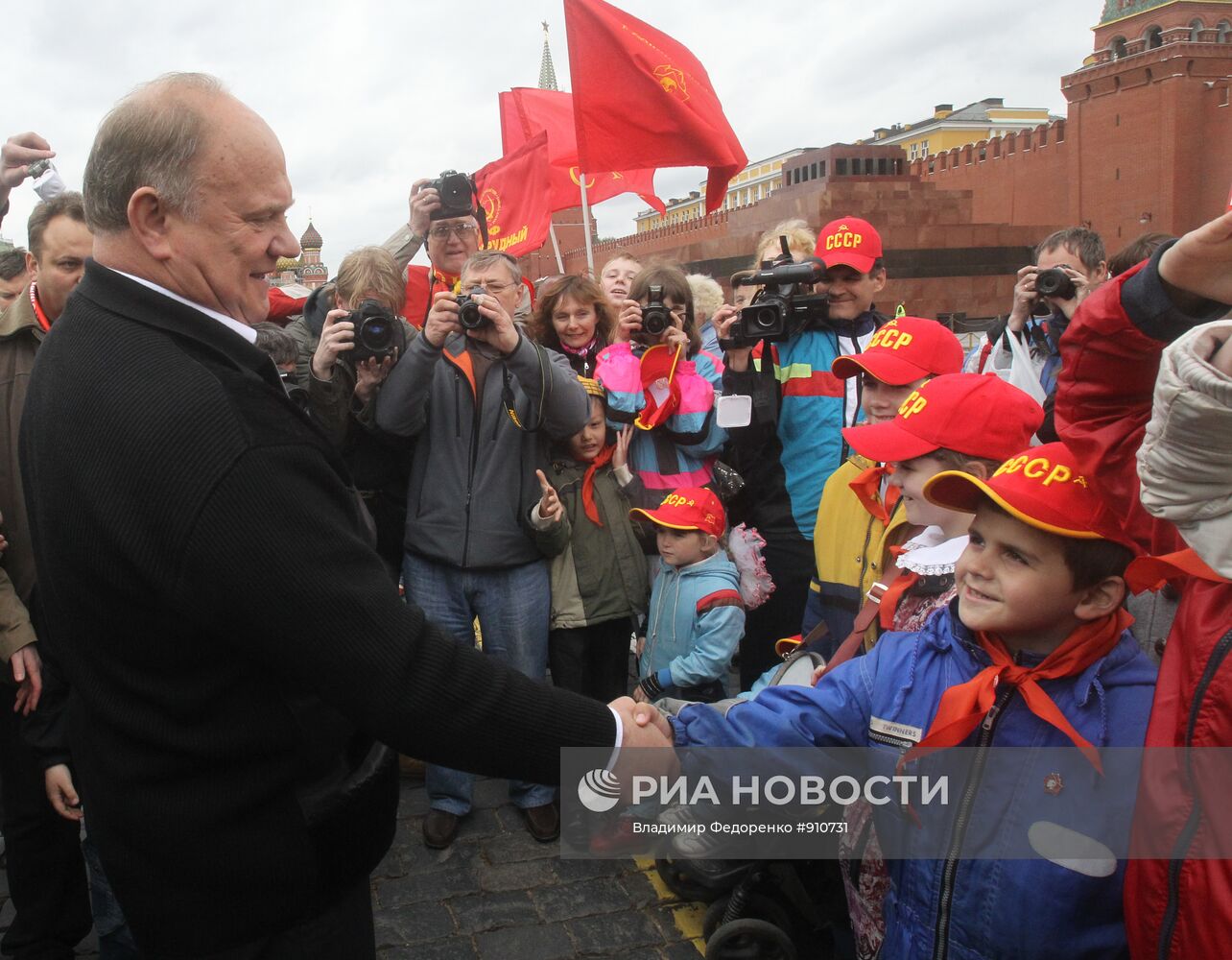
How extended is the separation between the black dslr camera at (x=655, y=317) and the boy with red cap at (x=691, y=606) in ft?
2.40

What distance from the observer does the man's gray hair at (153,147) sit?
149 cm

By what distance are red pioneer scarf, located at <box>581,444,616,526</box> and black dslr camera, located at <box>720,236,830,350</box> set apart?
0.69 meters

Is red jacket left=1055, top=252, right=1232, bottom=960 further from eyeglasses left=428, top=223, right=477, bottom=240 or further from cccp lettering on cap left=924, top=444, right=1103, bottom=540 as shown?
eyeglasses left=428, top=223, right=477, bottom=240

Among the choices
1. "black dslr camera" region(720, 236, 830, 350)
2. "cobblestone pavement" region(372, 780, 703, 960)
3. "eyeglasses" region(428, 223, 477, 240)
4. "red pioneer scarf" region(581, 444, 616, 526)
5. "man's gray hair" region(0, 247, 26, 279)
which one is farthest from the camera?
"man's gray hair" region(0, 247, 26, 279)

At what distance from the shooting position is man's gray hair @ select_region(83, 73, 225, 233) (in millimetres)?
1488

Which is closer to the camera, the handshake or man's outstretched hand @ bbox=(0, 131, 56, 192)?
the handshake

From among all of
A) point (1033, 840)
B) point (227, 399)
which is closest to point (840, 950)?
point (1033, 840)

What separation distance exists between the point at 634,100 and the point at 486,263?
2044 millimetres

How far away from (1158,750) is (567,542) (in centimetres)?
254

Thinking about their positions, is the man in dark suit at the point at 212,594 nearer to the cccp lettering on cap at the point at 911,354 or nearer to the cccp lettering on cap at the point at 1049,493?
the cccp lettering on cap at the point at 1049,493

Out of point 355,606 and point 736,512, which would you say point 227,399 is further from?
point 736,512

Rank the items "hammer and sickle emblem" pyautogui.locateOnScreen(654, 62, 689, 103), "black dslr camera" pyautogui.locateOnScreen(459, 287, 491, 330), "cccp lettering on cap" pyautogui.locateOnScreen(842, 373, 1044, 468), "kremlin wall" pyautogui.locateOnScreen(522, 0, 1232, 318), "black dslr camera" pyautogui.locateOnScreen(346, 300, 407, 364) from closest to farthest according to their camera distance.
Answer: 1. "cccp lettering on cap" pyautogui.locateOnScreen(842, 373, 1044, 468)
2. "black dslr camera" pyautogui.locateOnScreen(459, 287, 491, 330)
3. "black dslr camera" pyautogui.locateOnScreen(346, 300, 407, 364)
4. "hammer and sickle emblem" pyautogui.locateOnScreen(654, 62, 689, 103)
5. "kremlin wall" pyautogui.locateOnScreen(522, 0, 1232, 318)

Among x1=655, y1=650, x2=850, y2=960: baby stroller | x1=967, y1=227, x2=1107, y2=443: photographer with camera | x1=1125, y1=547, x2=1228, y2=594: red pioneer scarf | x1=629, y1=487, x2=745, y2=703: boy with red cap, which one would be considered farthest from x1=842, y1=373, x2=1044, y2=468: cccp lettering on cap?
x1=967, y1=227, x2=1107, y2=443: photographer with camera

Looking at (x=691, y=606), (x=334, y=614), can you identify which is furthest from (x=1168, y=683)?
(x=691, y=606)
